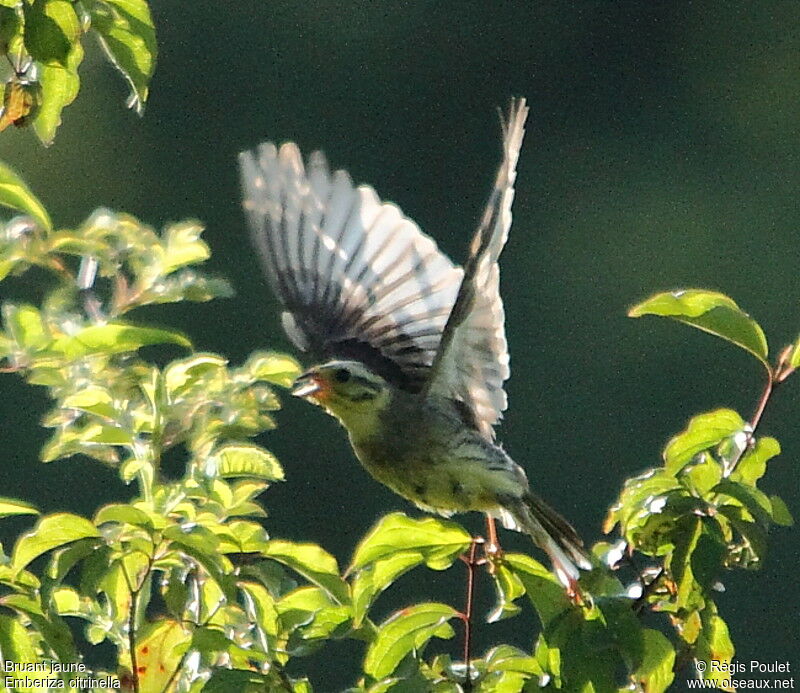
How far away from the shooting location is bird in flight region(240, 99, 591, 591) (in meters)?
2.38

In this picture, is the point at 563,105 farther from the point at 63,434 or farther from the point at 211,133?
the point at 63,434

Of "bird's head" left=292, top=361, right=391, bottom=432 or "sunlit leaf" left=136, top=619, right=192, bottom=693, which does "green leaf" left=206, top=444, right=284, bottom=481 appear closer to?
"sunlit leaf" left=136, top=619, right=192, bottom=693

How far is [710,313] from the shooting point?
1780mm

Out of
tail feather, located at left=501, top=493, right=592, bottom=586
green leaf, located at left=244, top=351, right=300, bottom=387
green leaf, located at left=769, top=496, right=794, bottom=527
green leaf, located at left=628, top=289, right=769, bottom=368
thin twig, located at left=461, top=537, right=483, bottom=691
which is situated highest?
green leaf, located at left=628, top=289, right=769, bottom=368

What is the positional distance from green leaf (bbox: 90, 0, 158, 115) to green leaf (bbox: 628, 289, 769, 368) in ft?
1.86

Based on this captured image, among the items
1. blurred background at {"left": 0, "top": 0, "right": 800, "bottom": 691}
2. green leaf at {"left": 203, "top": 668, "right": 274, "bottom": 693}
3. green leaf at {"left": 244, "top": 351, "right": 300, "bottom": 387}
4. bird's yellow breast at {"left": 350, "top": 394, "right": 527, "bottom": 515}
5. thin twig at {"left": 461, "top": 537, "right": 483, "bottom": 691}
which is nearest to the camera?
green leaf at {"left": 203, "top": 668, "right": 274, "bottom": 693}

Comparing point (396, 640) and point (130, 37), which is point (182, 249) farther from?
point (396, 640)

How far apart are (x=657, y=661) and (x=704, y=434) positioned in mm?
234

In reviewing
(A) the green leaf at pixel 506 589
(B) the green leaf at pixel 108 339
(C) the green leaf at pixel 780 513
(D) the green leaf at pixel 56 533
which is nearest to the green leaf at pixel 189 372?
(B) the green leaf at pixel 108 339

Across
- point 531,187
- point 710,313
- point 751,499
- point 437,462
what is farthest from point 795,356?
point 531,187

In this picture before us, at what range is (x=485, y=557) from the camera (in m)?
1.80

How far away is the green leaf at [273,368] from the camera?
1.90m

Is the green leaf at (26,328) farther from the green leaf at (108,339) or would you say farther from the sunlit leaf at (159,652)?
the sunlit leaf at (159,652)

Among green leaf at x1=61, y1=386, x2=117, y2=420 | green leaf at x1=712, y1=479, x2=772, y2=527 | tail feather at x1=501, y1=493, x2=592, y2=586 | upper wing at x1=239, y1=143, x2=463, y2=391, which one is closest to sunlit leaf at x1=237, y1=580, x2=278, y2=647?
green leaf at x1=61, y1=386, x2=117, y2=420
